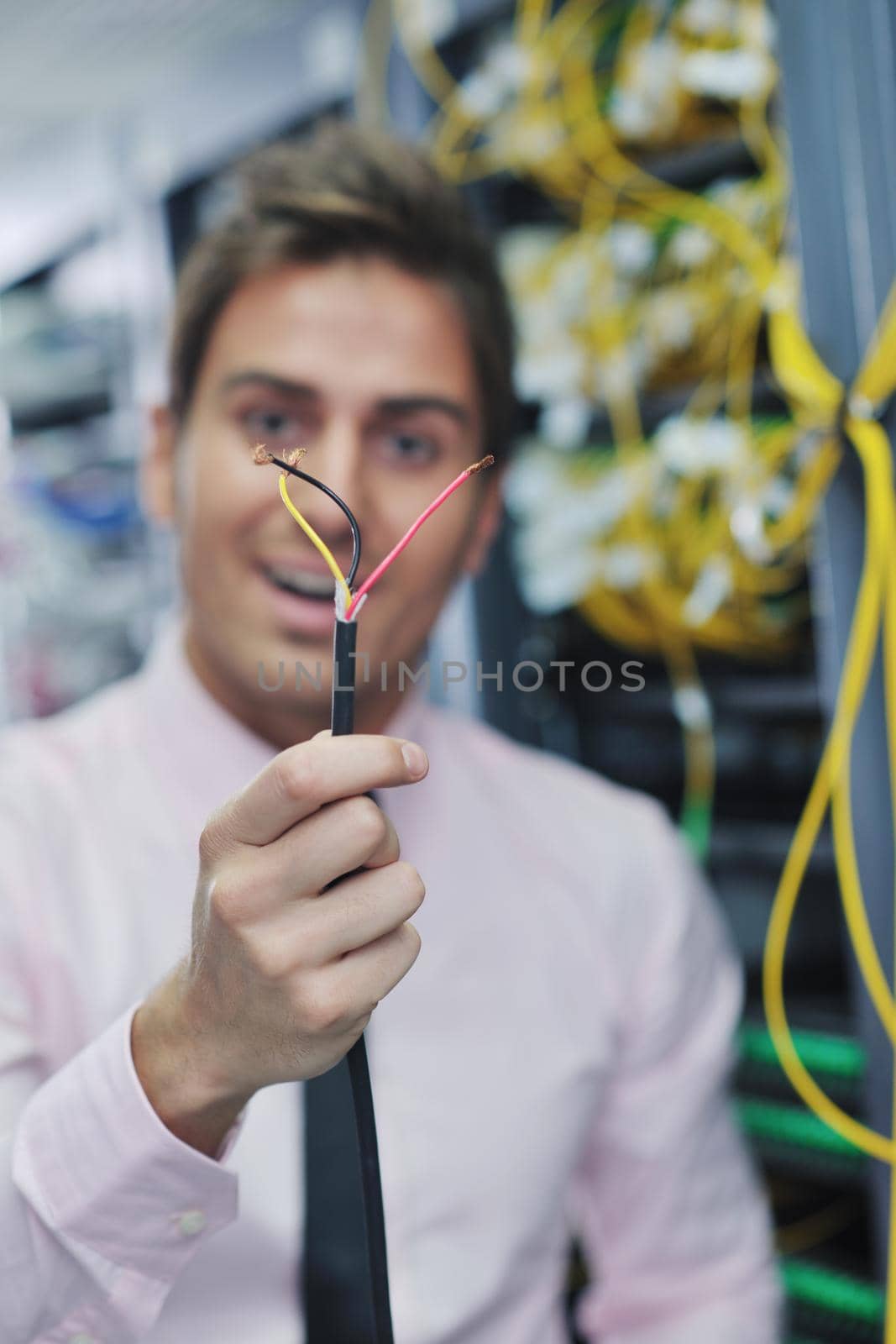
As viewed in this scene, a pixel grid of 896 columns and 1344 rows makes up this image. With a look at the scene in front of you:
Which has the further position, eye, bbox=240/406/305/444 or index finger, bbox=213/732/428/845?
eye, bbox=240/406/305/444

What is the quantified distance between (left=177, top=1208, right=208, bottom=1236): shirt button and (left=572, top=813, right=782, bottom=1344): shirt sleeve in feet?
1.47

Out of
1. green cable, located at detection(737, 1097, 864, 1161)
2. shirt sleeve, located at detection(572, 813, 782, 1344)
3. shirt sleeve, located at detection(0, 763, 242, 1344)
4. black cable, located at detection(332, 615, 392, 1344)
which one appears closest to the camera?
black cable, located at detection(332, 615, 392, 1344)

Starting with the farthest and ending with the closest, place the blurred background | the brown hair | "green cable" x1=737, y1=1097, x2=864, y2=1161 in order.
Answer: "green cable" x1=737, y1=1097, x2=864, y2=1161, the blurred background, the brown hair

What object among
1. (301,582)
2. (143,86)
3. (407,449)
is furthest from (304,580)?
(143,86)

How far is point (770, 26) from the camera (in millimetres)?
795

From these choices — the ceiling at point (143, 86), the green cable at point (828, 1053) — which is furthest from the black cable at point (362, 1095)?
the ceiling at point (143, 86)

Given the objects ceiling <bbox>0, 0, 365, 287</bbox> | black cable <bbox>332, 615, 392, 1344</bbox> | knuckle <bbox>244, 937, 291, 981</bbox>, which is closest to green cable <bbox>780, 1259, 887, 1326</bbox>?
black cable <bbox>332, 615, 392, 1344</bbox>

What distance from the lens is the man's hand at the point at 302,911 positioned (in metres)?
0.30

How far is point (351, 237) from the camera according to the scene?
596mm

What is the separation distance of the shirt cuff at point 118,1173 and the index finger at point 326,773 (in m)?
0.14

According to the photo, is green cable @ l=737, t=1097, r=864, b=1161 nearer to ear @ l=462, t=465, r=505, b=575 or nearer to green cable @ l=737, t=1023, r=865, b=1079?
green cable @ l=737, t=1023, r=865, b=1079

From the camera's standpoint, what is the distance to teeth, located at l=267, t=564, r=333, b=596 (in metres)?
0.38

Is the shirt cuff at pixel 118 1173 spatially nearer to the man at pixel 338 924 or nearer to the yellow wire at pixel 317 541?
the man at pixel 338 924

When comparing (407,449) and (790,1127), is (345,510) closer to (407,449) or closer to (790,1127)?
(407,449)
